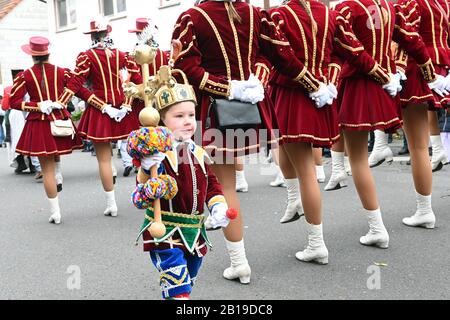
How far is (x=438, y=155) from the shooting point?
5.39 metres

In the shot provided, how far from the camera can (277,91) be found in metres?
3.79

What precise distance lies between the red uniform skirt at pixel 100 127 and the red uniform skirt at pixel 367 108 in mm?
2557

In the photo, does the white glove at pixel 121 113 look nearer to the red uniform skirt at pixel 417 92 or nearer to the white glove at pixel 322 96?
the white glove at pixel 322 96

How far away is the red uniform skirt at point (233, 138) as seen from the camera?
330 centimetres

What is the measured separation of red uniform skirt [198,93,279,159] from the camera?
10.8 ft

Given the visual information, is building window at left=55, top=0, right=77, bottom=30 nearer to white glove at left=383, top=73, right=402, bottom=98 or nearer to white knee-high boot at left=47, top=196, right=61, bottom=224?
white knee-high boot at left=47, top=196, right=61, bottom=224

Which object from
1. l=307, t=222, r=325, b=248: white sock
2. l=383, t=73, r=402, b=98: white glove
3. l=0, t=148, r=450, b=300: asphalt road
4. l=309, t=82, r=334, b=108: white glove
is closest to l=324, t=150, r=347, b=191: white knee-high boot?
l=0, t=148, r=450, b=300: asphalt road

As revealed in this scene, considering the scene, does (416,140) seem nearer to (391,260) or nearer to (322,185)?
(391,260)

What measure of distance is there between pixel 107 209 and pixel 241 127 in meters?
2.87

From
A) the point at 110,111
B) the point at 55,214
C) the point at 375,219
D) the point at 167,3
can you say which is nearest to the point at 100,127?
the point at 110,111

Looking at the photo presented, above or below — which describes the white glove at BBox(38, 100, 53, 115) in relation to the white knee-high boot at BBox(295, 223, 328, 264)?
above

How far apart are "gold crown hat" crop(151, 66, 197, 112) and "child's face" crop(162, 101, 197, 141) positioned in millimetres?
27

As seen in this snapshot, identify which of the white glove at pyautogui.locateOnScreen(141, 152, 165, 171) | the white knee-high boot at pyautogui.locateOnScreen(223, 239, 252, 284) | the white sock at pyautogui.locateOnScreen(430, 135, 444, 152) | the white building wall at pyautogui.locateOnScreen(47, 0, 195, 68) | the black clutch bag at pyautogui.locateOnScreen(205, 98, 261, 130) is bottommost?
the white knee-high boot at pyautogui.locateOnScreen(223, 239, 252, 284)

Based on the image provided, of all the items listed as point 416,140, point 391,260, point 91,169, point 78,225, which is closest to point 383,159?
point 416,140
